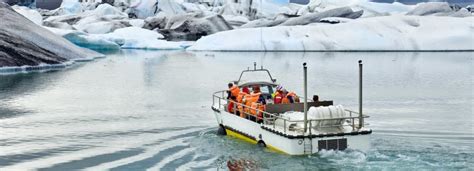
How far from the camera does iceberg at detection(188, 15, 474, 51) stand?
58531 mm

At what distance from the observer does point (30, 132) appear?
17.2m

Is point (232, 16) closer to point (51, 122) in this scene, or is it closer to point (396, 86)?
point (396, 86)

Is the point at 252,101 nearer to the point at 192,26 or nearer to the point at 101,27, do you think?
the point at 192,26

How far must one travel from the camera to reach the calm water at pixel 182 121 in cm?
1329

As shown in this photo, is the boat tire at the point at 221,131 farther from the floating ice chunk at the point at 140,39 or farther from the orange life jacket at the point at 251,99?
the floating ice chunk at the point at 140,39

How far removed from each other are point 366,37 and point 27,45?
30053 millimetres

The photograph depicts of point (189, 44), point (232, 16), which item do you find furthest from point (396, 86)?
point (232, 16)

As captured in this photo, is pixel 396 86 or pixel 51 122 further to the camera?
pixel 396 86

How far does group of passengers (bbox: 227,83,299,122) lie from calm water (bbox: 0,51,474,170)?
0.72m

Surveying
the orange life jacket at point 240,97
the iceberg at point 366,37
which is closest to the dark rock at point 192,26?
the iceberg at point 366,37

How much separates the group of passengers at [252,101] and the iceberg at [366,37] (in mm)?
44707

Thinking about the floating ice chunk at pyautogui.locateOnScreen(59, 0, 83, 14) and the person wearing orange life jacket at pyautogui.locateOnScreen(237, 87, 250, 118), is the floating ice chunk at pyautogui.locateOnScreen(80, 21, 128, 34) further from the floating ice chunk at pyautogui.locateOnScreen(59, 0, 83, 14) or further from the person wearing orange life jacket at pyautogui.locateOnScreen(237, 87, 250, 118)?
the person wearing orange life jacket at pyautogui.locateOnScreen(237, 87, 250, 118)

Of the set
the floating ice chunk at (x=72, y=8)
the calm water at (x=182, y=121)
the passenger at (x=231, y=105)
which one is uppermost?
the floating ice chunk at (x=72, y=8)

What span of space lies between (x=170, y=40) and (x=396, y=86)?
1861 inches
